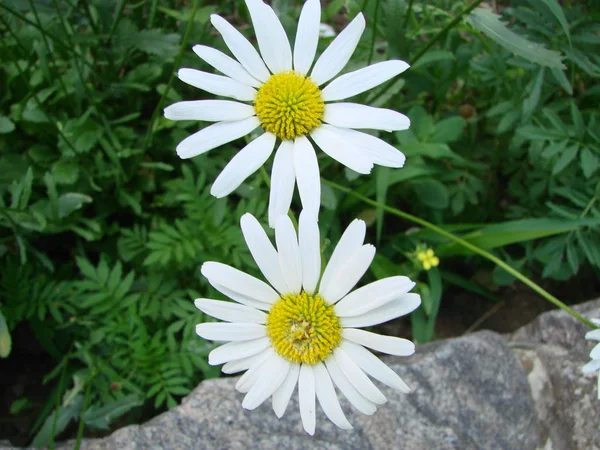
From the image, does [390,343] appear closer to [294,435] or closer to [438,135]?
[294,435]

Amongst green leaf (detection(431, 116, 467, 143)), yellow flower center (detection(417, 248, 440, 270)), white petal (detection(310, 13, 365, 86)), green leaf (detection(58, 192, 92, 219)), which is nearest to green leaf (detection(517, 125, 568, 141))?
green leaf (detection(431, 116, 467, 143))

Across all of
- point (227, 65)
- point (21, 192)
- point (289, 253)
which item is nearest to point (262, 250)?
point (289, 253)

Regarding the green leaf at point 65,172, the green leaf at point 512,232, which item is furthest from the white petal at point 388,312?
the green leaf at point 65,172

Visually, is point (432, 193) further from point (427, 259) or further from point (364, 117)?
point (364, 117)

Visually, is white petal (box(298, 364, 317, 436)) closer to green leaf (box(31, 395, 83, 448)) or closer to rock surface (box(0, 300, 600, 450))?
rock surface (box(0, 300, 600, 450))

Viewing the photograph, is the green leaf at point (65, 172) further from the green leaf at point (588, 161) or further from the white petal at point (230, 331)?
the green leaf at point (588, 161)
